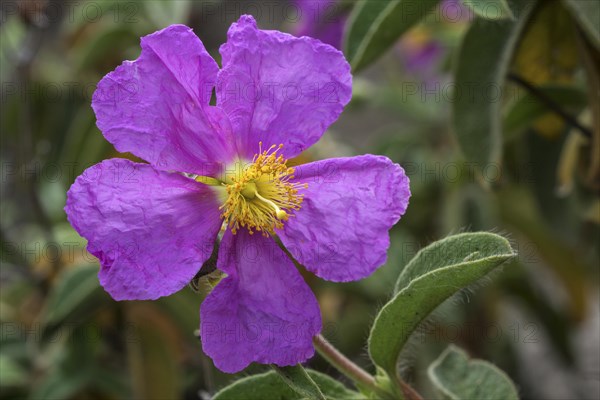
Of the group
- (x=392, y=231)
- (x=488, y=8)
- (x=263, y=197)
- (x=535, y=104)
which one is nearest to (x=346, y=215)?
(x=263, y=197)

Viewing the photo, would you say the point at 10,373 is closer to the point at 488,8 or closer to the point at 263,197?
the point at 263,197

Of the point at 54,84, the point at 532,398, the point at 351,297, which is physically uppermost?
the point at 54,84

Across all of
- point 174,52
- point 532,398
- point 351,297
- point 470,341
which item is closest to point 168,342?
point 351,297

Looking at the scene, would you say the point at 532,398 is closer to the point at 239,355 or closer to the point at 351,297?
the point at 351,297

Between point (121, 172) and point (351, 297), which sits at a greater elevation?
point (121, 172)

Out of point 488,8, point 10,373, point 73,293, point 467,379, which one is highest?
point 488,8
